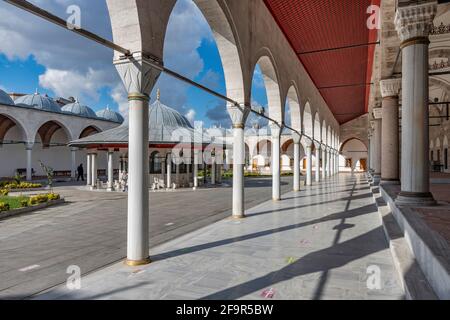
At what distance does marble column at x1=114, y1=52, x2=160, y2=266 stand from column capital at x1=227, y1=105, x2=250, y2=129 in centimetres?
391

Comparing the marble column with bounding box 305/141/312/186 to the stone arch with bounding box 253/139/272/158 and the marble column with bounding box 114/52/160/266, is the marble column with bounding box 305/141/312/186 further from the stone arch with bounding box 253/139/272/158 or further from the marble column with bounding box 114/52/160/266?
the stone arch with bounding box 253/139/272/158

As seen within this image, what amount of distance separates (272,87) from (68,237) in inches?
346

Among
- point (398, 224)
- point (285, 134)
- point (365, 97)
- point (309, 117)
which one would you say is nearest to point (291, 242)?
point (398, 224)

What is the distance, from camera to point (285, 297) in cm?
350

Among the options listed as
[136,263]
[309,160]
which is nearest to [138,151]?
[136,263]

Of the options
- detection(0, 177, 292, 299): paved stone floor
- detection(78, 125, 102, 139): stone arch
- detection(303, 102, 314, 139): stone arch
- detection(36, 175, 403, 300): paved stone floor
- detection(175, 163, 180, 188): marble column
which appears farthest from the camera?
detection(78, 125, 102, 139): stone arch

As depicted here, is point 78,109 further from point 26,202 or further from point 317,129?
point 317,129

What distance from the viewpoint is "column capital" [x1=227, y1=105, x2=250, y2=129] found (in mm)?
8552

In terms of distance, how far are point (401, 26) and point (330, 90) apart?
1707cm

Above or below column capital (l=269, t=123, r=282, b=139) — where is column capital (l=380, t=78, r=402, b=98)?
above

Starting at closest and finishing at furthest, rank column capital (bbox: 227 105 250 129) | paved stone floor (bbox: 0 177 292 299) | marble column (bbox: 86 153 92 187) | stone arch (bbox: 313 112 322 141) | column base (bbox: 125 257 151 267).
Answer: paved stone floor (bbox: 0 177 292 299) → column base (bbox: 125 257 151 267) → column capital (bbox: 227 105 250 129) → marble column (bbox: 86 153 92 187) → stone arch (bbox: 313 112 322 141)

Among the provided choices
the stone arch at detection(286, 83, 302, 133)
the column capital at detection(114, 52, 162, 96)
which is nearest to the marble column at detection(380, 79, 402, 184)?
the stone arch at detection(286, 83, 302, 133)

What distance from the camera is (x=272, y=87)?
11.9 meters

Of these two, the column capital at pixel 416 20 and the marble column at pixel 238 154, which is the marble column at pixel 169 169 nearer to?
the marble column at pixel 238 154
